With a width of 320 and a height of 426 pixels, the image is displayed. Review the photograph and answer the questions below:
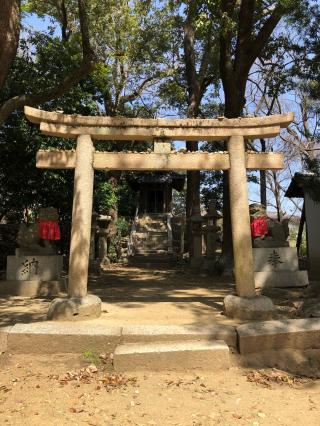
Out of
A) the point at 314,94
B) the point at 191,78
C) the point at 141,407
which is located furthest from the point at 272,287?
the point at 191,78

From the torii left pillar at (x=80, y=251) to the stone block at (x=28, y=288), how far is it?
129 inches

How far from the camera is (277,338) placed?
5.14 metres

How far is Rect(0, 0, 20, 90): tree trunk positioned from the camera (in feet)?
20.0

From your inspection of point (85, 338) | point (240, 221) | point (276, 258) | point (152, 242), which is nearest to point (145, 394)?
point (85, 338)

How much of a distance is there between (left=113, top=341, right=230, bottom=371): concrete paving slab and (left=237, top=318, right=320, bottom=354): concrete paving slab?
0.41 m

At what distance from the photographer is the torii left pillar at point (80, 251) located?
6113 millimetres

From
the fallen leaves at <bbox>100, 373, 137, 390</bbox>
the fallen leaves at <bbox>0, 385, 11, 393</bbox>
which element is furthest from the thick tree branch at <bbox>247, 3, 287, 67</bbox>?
the fallen leaves at <bbox>0, 385, 11, 393</bbox>

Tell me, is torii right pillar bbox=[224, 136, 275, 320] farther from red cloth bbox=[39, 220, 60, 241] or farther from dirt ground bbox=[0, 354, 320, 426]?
red cloth bbox=[39, 220, 60, 241]

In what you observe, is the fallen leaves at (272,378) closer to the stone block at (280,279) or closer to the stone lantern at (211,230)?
the stone block at (280,279)

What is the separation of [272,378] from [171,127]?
4218 millimetres

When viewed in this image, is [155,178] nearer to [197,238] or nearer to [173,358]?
[197,238]

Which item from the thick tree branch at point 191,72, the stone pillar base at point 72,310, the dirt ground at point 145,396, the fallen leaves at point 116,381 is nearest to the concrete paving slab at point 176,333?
the dirt ground at point 145,396

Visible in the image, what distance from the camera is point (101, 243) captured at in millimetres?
19688

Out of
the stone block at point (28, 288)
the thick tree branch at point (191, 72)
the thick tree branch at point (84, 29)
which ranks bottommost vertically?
the stone block at point (28, 288)
